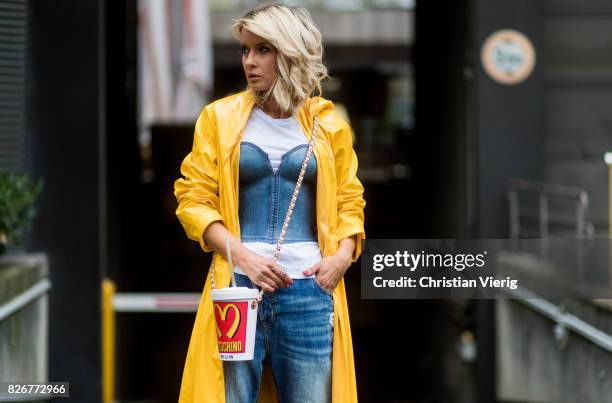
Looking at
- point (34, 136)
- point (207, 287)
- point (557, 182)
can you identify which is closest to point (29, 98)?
point (34, 136)

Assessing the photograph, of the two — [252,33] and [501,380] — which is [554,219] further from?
[252,33]

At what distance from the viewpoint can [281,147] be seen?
136 inches

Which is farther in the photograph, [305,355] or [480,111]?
[480,111]

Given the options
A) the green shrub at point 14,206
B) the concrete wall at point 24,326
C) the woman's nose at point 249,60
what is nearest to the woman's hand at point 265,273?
the woman's nose at point 249,60

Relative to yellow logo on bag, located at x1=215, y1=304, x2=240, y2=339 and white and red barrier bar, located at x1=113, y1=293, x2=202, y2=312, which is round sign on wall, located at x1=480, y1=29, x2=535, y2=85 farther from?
yellow logo on bag, located at x1=215, y1=304, x2=240, y2=339

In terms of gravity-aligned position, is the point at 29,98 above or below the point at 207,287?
above

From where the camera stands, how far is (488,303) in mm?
8180

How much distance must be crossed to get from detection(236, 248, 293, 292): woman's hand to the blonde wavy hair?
491 millimetres

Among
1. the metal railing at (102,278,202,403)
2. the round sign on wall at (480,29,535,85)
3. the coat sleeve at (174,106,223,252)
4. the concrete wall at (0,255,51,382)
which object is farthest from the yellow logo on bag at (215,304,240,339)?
the round sign on wall at (480,29,535,85)

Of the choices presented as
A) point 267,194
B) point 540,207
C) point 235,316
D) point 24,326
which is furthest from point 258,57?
point 540,207

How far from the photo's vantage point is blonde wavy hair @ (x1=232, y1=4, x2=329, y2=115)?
→ 10.8 feet

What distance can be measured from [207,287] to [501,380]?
514cm

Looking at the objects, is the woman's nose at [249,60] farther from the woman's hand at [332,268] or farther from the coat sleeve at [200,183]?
the woman's hand at [332,268]

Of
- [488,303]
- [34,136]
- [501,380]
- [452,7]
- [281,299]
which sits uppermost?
[452,7]
